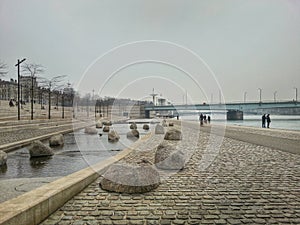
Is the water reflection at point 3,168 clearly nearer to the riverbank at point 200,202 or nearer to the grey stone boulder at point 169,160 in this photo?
the riverbank at point 200,202

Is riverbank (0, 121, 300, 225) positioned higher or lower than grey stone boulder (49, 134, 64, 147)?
higher

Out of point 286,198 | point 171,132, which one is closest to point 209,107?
point 171,132

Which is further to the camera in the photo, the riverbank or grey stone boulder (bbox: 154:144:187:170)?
grey stone boulder (bbox: 154:144:187:170)

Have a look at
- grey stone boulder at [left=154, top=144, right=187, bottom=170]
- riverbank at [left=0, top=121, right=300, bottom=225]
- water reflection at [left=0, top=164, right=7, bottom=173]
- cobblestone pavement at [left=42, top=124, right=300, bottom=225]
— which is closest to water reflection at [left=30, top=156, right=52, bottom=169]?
water reflection at [left=0, top=164, right=7, bottom=173]

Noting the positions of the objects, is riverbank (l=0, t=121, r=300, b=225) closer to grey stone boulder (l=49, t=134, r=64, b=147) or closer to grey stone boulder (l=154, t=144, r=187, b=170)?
grey stone boulder (l=154, t=144, r=187, b=170)

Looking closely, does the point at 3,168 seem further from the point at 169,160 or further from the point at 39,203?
the point at 39,203

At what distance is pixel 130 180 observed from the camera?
22.4 ft

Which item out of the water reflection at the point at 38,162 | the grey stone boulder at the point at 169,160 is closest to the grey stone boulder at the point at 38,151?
the water reflection at the point at 38,162

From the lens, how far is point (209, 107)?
68875 millimetres

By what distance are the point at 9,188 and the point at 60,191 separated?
9.55 ft

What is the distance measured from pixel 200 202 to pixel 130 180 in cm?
172

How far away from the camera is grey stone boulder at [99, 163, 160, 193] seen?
677 centimetres

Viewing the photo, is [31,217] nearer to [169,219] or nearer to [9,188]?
[169,219]

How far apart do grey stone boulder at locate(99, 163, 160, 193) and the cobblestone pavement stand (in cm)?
17
